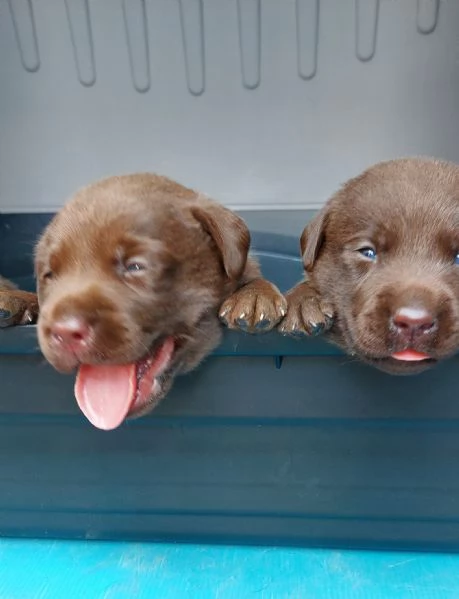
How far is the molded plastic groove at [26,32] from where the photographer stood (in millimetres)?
3203

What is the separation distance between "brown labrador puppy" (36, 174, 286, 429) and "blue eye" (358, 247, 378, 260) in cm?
30

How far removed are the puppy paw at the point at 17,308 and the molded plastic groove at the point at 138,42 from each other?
1.43 metres

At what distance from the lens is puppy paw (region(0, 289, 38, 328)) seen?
2.02 meters

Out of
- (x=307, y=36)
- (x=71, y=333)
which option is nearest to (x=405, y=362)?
(x=71, y=333)

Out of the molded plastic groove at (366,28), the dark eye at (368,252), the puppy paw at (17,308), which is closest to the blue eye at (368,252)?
the dark eye at (368,252)

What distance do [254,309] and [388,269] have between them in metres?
0.40

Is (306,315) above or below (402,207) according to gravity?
below

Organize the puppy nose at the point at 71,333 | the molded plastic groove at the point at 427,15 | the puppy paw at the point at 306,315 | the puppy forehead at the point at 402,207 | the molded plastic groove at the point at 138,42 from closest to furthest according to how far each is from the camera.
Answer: the puppy nose at the point at 71,333, the puppy paw at the point at 306,315, the puppy forehead at the point at 402,207, the molded plastic groove at the point at 427,15, the molded plastic groove at the point at 138,42

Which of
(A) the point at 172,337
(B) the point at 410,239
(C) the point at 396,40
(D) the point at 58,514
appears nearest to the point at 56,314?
(A) the point at 172,337

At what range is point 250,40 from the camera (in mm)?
3172

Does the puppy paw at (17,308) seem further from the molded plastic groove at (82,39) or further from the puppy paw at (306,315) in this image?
the molded plastic groove at (82,39)

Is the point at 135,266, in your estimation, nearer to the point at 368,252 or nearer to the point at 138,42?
the point at 368,252

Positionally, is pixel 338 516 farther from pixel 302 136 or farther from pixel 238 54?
pixel 238 54

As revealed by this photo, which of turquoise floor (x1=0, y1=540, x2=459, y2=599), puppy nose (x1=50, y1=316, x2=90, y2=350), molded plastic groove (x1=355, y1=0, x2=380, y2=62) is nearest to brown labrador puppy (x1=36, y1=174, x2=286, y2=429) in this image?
puppy nose (x1=50, y1=316, x2=90, y2=350)
